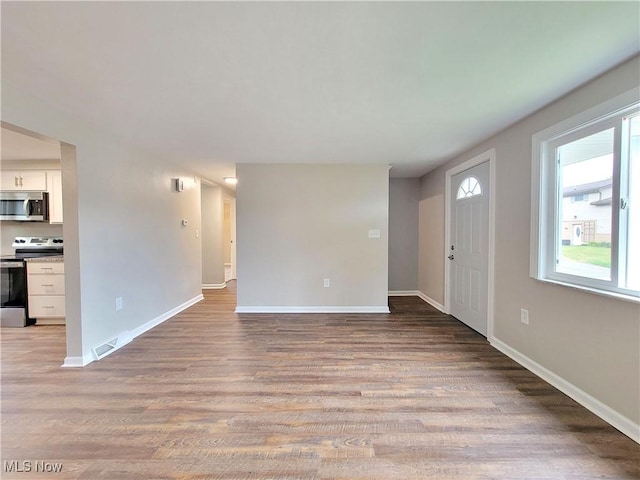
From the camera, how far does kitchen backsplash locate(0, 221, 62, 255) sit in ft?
13.5

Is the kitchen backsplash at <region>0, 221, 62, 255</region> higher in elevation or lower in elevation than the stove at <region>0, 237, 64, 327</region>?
higher

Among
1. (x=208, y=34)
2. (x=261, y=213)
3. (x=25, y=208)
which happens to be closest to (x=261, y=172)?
(x=261, y=213)

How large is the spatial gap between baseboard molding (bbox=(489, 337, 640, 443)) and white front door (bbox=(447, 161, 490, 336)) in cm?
66

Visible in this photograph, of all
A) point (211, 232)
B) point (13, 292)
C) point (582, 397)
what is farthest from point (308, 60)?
point (211, 232)

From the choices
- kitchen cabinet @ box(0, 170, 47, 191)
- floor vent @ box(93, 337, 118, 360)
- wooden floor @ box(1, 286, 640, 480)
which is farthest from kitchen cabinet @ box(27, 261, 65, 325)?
floor vent @ box(93, 337, 118, 360)

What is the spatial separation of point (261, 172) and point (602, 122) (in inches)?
144

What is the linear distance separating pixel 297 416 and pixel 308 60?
2279mm

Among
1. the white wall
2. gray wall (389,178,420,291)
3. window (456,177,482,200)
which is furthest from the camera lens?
gray wall (389,178,420,291)

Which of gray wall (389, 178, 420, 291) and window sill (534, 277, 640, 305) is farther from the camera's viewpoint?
gray wall (389, 178, 420, 291)

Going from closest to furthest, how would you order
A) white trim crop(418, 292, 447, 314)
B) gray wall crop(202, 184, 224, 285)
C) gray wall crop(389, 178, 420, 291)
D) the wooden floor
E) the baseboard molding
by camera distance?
the wooden floor
the baseboard molding
white trim crop(418, 292, 447, 314)
gray wall crop(389, 178, 420, 291)
gray wall crop(202, 184, 224, 285)

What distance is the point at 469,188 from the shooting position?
3.62m

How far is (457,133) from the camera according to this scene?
2930 millimetres

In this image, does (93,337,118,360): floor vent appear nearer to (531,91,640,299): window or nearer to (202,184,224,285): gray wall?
(202,184,224,285): gray wall

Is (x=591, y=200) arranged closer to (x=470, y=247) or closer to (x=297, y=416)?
(x=470, y=247)
